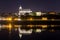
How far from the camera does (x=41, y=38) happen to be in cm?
937

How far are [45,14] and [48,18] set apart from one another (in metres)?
0.49

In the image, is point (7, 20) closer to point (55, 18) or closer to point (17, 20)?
point (17, 20)

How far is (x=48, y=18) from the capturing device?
18.8 m

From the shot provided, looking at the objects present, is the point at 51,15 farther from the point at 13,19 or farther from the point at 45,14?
the point at 13,19

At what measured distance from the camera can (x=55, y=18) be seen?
18.9 meters

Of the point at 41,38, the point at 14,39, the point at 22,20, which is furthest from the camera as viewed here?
the point at 22,20

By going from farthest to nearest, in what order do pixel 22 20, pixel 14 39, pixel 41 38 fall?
pixel 22 20
pixel 41 38
pixel 14 39

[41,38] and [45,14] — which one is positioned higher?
[45,14]

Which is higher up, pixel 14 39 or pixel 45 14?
pixel 45 14

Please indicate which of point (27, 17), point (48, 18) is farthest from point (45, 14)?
point (27, 17)

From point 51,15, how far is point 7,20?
→ 4.03m

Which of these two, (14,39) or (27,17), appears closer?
(14,39)

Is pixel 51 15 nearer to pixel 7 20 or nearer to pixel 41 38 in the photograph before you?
pixel 7 20

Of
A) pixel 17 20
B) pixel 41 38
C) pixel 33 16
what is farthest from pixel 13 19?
pixel 41 38
